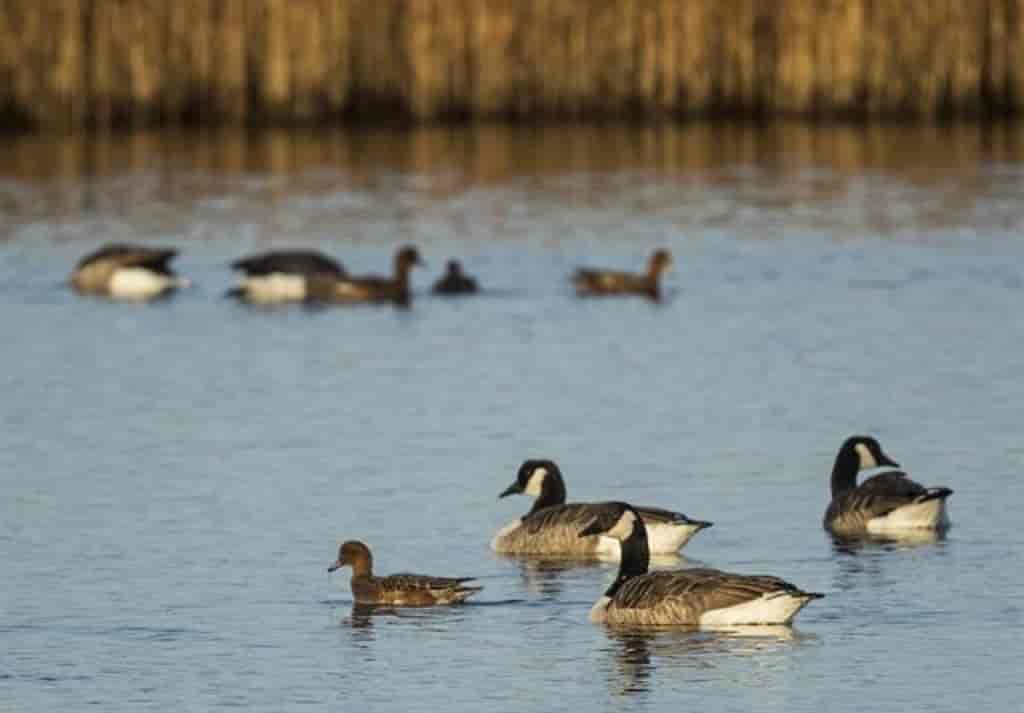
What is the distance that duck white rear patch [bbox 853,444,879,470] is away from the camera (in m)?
15.3

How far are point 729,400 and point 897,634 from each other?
6.82 meters

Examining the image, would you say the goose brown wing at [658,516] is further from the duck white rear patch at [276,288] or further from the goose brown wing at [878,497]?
the duck white rear patch at [276,288]

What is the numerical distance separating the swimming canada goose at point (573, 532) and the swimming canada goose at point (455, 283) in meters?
10.4

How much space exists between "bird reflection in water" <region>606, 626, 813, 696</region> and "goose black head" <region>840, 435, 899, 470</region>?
312cm

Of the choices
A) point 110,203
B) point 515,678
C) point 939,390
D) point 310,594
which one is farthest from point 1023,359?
point 110,203

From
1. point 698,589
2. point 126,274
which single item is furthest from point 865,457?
point 126,274

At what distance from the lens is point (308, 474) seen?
16438 millimetres

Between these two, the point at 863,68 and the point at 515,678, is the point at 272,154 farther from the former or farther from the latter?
the point at 515,678

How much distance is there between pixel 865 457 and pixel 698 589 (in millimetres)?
3435

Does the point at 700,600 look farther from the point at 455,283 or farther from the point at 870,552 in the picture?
the point at 455,283

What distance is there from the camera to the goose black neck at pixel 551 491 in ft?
48.7

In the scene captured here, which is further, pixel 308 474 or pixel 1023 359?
pixel 1023 359

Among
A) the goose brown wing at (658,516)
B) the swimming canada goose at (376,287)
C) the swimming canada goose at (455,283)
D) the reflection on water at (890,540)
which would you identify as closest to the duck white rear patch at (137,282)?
the swimming canada goose at (376,287)

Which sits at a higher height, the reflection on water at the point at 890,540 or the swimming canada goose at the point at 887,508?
the swimming canada goose at the point at 887,508
